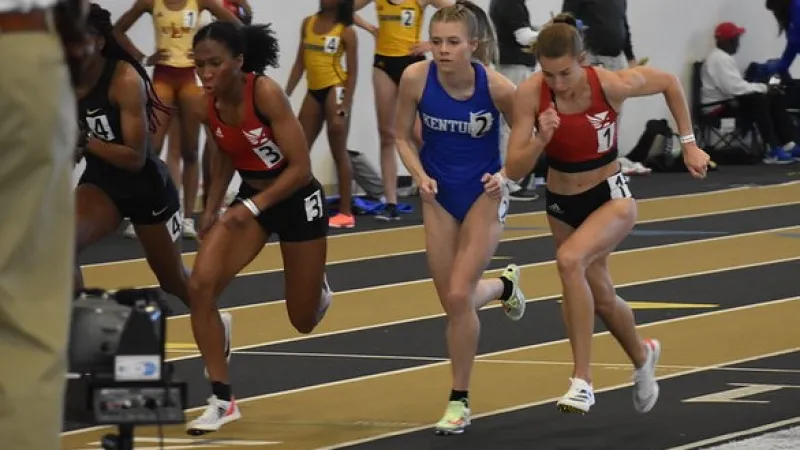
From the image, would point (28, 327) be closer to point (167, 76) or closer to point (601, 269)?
point (601, 269)

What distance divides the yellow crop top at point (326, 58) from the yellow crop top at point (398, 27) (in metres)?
0.53

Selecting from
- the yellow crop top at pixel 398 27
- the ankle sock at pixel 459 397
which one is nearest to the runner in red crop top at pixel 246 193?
the ankle sock at pixel 459 397

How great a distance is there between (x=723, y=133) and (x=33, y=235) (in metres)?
19.3

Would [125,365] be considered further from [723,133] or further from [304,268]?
[723,133]

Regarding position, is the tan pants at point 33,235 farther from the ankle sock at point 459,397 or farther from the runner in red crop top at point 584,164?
the runner in red crop top at point 584,164

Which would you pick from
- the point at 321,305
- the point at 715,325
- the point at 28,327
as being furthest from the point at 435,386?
the point at 28,327

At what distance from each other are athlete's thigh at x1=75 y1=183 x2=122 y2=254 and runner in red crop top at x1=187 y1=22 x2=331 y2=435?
1.54ft

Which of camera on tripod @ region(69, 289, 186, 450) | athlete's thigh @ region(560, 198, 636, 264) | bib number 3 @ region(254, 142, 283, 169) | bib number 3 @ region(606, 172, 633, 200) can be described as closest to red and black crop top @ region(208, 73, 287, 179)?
bib number 3 @ region(254, 142, 283, 169)

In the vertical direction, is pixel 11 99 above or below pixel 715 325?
above

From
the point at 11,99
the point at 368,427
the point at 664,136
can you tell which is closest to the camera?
the point at 11,99

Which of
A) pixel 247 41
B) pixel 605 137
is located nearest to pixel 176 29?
pixel 247 41

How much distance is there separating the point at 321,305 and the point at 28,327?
5094mm

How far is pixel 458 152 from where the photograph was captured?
8266 mm

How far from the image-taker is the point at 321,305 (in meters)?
8.67
